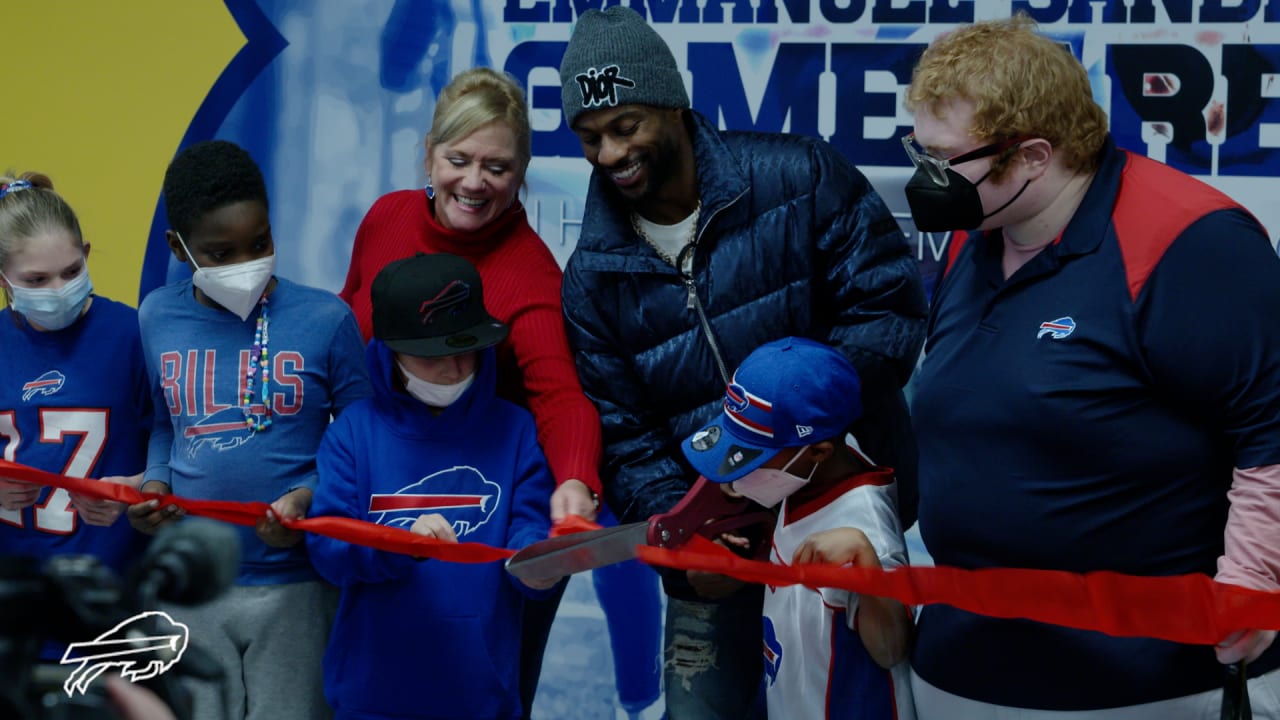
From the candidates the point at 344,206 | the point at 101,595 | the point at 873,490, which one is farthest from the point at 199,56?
the point at 101,595

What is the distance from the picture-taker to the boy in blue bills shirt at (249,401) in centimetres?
259

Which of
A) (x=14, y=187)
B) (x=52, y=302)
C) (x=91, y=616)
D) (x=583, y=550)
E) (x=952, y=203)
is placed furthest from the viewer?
(x=14, y=187)

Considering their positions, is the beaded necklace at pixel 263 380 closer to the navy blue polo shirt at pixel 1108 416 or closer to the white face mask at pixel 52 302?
the white face mask at pixel 52 302

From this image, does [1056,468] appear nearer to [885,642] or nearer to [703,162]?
[885,642]

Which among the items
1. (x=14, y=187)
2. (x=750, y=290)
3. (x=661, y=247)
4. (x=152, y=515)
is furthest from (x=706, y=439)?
(x=14, y=187)

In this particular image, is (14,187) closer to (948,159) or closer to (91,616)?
(948,159)

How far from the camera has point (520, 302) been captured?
8.77 feet

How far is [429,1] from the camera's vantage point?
3750 mm

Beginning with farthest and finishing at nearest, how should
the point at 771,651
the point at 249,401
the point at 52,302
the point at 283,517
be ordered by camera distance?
1. the point at 52,302
2. the point at 249,401
3. the point at 283,517
4. the point at 771,651

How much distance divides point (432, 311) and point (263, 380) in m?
0.43

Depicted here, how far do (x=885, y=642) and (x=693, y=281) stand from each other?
30.5 inches

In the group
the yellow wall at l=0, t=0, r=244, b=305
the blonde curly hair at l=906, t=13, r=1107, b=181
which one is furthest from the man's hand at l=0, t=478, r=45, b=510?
the blonde curly hair at l=906, t=13, r=1107, b=181

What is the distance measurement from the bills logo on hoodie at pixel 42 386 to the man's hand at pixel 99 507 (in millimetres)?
225

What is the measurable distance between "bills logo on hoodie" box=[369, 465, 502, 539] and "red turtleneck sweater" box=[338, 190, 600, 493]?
0.15 metres
